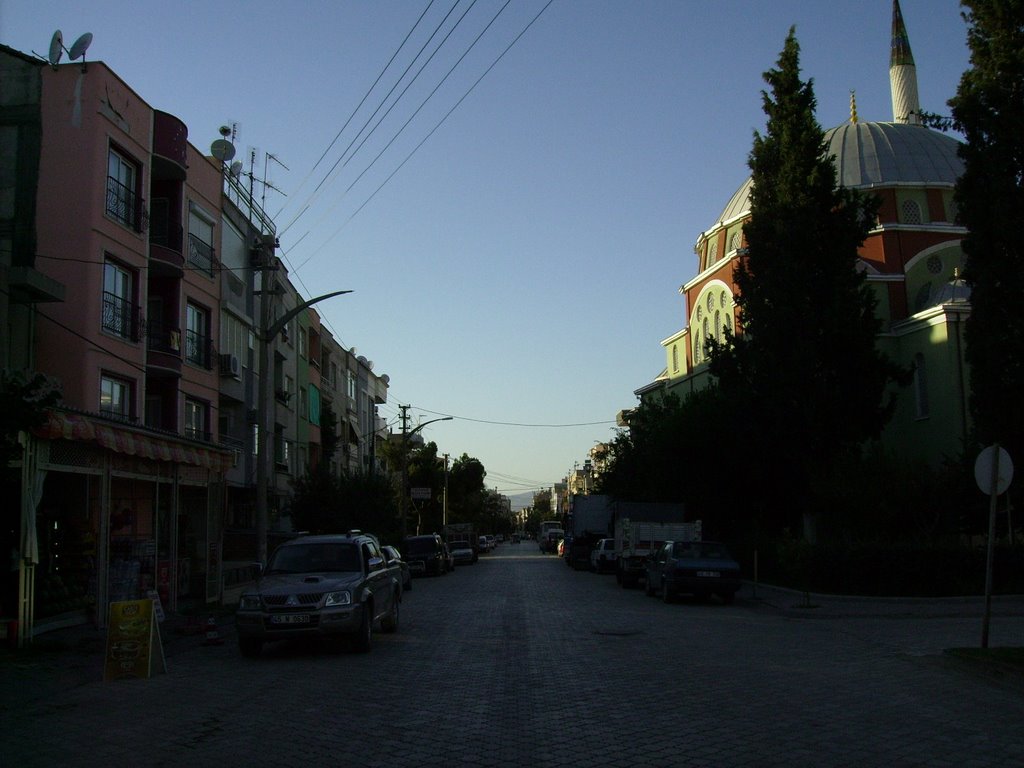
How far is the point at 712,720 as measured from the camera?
880cm

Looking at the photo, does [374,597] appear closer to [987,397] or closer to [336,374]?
[987,397]

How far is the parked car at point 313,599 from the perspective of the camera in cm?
1378

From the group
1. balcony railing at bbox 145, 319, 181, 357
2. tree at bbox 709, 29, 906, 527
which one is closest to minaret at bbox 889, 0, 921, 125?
tree at bbox 709, 29, 906, 527

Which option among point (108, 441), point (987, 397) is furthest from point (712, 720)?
point (987, 397)

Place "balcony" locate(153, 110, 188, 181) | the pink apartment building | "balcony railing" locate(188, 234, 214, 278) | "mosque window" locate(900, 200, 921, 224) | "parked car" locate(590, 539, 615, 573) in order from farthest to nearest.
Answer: "mosque window" locate(900, 200, 921, 224) < "parked car" locate(590, 539, 615, 573) < "balcony railing" locate(188, 234, 214, 278) < "balcony" locate(153, 110, 188, 181) < the pink apartment building

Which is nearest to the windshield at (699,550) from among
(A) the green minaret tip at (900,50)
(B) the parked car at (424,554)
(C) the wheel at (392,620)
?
(C) the wheel at (392,620)

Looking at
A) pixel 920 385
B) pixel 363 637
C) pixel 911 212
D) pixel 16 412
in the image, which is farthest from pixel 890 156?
pixel 16 412

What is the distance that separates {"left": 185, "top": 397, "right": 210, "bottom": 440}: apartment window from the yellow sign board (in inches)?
736

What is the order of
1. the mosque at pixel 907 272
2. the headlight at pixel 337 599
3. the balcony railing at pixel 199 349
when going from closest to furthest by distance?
1. the headlight at pixel 337 599
2. the balcony railing at pixel 199 349
3. the mosque at pixel 907 272

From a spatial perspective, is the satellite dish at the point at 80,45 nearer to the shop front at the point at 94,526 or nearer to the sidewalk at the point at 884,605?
the shop front at the point at 94,526

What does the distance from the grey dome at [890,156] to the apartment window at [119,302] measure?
31412 millimetres

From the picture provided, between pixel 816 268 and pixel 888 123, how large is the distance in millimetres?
25105

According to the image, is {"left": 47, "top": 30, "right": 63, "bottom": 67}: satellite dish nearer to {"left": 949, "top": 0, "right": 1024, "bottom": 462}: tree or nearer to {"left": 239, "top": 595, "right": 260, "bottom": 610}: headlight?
{"left": 239, "top": 595, "right": 260, "bottom": 610}: headlight

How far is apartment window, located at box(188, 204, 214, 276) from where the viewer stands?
100 feet
